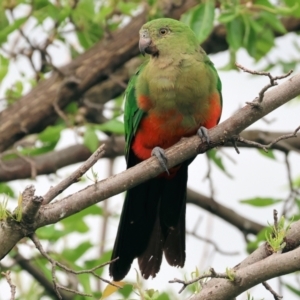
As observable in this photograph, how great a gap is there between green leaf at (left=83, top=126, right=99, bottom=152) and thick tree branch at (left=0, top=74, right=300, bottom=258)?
1538mm

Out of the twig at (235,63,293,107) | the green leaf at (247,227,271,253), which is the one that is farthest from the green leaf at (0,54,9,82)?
the twig at (235,63,293,107)

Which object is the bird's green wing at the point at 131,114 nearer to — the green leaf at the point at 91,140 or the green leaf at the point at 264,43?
the green leaf at the point at 91,140

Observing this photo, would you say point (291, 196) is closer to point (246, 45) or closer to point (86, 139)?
point (246, 45)

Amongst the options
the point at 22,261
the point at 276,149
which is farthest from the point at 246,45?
the point at 22,261

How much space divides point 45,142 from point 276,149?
1506 millimetres

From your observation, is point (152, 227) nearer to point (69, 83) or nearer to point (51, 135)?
point (51, 135)

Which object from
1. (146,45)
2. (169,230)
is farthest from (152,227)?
(146,45)

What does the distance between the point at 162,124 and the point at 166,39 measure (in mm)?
507

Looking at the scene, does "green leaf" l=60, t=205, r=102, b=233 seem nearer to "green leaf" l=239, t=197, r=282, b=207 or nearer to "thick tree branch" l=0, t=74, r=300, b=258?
"green leaf" l=239, t=197, r=282, b=207

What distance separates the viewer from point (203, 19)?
177 inches

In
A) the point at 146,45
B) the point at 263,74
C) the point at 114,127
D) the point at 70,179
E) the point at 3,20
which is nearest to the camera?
the point at 263,74

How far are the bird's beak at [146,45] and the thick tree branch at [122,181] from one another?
102 cm

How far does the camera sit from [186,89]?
12.8 feet

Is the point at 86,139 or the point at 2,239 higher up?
the point at 86,139
